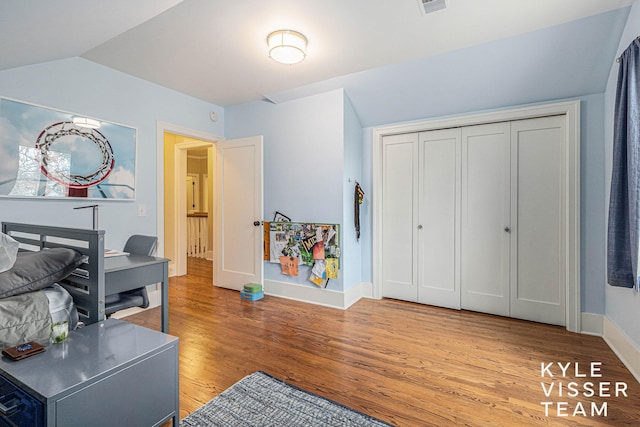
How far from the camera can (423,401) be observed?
5.74 feet

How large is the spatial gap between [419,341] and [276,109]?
2.95 m

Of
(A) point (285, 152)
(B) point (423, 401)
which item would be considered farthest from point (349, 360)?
(A) point (285, 152)

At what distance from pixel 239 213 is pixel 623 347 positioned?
150 inches

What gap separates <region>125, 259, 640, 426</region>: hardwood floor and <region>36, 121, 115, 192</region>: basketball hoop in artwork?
55.6 inches

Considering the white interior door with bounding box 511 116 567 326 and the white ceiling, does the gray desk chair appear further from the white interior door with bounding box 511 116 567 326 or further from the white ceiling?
the white interior door with bounding box 511 116 567 326

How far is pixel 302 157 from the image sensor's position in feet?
11.6

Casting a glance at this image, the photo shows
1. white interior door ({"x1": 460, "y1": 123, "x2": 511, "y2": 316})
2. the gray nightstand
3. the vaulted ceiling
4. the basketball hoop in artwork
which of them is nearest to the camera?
the gray nightstand

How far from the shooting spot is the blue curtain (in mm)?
1849

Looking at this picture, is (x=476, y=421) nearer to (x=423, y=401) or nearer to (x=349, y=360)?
(x=423, y=401)

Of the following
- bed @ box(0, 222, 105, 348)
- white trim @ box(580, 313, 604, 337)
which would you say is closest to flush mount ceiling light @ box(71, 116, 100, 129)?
bed @ box(0, 222, 105, 348)

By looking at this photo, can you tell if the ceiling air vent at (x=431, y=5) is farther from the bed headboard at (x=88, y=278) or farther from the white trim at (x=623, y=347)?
the white trim at (x=623, y=347)

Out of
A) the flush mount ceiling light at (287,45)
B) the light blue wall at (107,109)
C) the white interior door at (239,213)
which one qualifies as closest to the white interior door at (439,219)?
the flush mount ceiling light at (287,45)

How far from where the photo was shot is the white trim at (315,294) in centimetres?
333

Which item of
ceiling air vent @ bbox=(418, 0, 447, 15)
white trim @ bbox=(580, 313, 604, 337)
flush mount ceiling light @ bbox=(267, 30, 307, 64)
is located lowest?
white trim @ bbox=(580, 313, 604, 337)
